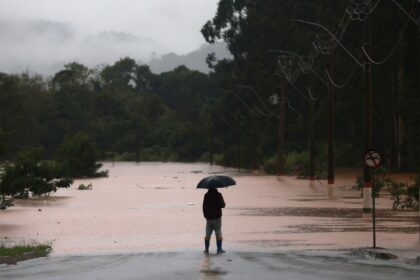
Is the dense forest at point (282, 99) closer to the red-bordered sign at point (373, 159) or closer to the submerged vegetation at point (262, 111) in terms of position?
the submerged vegetation at point (262, 111)

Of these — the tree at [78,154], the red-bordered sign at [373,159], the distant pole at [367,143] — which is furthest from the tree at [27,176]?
the tree at [78,154]

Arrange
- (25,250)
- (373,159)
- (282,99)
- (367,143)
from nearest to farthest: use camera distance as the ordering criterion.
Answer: (25,250) → (373,159) → (367,143) → (282,99)

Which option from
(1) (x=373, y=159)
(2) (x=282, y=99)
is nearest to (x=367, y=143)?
(1) (x=373, y=159)

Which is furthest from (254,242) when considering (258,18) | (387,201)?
(258,18)

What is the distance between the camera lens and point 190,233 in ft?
85.3

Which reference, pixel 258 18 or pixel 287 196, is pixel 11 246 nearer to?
pixel 287 196

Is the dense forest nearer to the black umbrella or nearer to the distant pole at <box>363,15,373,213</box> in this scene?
the distant pole at <box>363,15,373,213</box>

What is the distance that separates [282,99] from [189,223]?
40.4m

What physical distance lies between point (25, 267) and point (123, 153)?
546ft

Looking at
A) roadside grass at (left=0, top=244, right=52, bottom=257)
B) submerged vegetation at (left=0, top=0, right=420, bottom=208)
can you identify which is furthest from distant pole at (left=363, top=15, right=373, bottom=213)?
roadside grass at (left=0, top=244, right=52, bottom=257)

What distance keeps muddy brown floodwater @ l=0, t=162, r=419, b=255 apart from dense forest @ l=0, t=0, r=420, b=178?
4040 mm

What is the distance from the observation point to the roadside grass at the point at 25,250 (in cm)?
1952

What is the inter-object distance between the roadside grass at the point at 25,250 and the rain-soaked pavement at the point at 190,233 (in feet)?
1.19

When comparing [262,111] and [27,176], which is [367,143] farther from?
[262,111]
